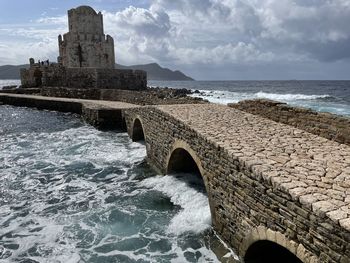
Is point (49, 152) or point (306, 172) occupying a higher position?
point (306, 172)

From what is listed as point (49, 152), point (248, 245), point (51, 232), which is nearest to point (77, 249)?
point (51, 232)

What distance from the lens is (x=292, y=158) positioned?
614 cm

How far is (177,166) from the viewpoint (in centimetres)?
1078

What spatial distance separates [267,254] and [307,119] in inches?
183

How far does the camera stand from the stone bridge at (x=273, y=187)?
13.2 feet

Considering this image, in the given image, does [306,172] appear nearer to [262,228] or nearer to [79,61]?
[262,228]

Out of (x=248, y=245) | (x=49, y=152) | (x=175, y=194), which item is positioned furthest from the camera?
(x=49, y=152)

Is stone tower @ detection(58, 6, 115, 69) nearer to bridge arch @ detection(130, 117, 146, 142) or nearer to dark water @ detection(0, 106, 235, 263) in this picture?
bridge arch @ detection(130, 117, 146, 142)

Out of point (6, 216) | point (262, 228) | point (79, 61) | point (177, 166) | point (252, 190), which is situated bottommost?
point (6, 216)

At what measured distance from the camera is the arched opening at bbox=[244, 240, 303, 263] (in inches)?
222

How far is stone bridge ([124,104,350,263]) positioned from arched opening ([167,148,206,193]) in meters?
0.42

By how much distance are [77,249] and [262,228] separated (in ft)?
12.6

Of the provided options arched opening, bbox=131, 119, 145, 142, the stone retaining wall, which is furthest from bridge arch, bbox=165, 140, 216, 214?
the stone retaining wall

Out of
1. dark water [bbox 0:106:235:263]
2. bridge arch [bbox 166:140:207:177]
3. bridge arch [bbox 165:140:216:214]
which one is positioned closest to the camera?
dark water [bbox 0:106:235:263]
